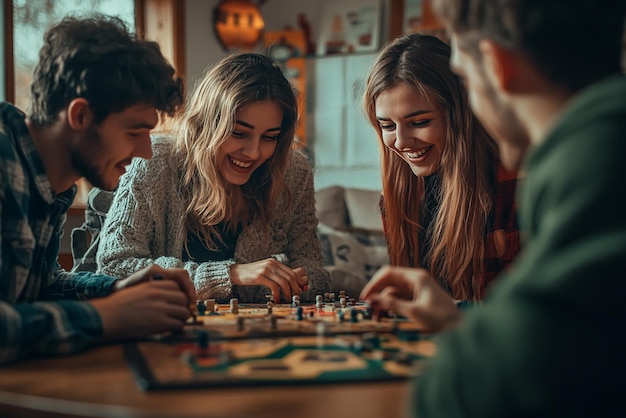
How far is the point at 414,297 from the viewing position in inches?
51.9

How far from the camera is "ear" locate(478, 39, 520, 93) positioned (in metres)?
0.92

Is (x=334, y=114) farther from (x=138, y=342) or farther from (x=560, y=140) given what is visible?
(x=560, y=140)

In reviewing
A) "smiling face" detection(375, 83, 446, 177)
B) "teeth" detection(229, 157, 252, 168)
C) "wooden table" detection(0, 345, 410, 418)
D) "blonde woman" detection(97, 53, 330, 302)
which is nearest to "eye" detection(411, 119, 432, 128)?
"smiling face" detection(375, 83, 446, 177)

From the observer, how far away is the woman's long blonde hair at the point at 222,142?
224 centimetres

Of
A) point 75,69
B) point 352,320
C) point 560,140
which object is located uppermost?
point 75,69

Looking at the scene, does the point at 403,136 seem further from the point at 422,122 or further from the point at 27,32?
the point at 27,32

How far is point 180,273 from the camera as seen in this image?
151 centimetres

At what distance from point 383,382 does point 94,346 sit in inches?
20.8

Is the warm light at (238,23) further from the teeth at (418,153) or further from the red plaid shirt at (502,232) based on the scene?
the red plaid shirt at (502,232)

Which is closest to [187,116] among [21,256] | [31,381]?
[21,256]

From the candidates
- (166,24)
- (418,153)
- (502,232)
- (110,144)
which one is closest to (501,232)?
(502,232)

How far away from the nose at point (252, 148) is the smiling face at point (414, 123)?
41 centimetres

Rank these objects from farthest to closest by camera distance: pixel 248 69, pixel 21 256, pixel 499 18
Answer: pixel 248 69
pixel 21 256
pixel 499 18

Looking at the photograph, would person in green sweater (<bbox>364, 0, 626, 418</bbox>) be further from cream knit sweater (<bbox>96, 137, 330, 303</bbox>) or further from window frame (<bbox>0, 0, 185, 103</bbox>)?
window frame (<bbox>0, 0, 185, 103</bbox>)
